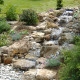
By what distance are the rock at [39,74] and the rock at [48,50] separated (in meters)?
1.32

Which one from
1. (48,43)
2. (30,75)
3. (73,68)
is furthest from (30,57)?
(73,68)

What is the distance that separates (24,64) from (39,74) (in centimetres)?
113

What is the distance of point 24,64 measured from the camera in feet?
32.7

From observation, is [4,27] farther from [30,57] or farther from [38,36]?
[30,57]

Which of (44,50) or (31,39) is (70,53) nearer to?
(44,50)

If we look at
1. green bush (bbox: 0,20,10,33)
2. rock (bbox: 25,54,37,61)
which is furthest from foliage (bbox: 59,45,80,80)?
green bush (bbox: 0,20,10,33)

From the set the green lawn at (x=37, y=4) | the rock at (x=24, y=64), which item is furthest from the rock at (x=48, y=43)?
the green lawn at (x=37, y=4)

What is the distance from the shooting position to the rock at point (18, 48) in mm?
10859

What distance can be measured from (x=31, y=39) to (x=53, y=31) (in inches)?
54.9

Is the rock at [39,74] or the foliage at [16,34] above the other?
the foliage at [16,34]

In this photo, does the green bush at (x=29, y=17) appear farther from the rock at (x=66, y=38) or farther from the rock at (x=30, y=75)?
the rock at (x=30, y=75)

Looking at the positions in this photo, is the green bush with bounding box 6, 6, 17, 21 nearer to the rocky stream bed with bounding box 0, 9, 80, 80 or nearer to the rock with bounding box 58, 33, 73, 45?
the rocky stream bed with bounding box 0, 9, 80, 80

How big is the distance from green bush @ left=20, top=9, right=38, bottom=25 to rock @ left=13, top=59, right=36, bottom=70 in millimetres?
4298

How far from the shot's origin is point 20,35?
12516 millimetres
